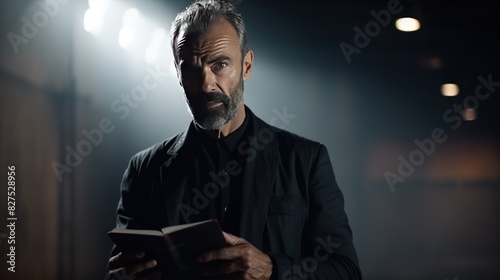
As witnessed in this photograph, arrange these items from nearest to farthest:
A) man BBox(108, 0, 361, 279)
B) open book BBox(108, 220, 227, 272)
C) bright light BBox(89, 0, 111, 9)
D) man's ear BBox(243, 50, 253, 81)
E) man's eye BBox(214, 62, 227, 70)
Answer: open book BBox(108, 220, 227, 272) → man BBox(108, 0, 361, 279) → man's eye BBox(214, 62, 227, 70) → man's ear BBox(243, 50, 253, 81) → bright light BBox(89, 0, 111, 9)

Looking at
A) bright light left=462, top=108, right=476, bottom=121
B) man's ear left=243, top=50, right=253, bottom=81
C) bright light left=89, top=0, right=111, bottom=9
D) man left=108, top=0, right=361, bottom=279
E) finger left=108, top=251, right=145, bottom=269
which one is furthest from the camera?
bright light left=89, top=0, right=111, bottom=9

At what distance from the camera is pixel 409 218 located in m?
3.00

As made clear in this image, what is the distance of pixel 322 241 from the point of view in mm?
1701

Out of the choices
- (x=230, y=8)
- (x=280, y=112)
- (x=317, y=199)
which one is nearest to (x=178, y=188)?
(x=317, y=199)

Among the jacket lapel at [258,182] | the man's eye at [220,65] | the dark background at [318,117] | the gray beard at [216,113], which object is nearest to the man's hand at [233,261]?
the jacket lapel at [258,182]

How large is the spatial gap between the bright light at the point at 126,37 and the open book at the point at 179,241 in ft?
6.57

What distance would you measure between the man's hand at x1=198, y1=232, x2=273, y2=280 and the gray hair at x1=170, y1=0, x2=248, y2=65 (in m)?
0.74

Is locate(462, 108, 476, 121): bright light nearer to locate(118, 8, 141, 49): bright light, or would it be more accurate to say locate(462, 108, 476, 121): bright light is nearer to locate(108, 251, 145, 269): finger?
locate(118, 8, 141, 49): bright light

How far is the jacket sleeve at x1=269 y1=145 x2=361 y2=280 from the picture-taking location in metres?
1.61

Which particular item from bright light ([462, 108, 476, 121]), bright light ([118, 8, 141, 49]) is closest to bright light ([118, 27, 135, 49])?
bright light ([118, 8, 141, 49])

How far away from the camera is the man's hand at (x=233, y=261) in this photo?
1.43 metres

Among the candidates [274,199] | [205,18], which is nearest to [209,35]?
[205,18]

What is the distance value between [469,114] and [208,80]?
1.75 m

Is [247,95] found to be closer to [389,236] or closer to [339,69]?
[339,69]
